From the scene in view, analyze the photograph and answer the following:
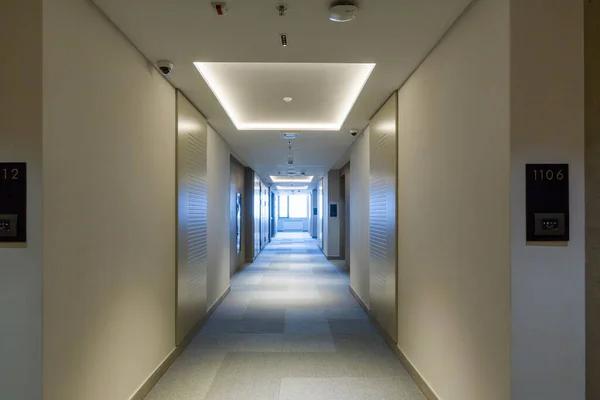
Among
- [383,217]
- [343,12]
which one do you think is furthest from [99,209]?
[383,217]

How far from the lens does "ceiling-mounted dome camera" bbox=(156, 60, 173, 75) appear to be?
3590mm

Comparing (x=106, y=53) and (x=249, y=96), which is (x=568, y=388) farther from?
(x=249, y=96)

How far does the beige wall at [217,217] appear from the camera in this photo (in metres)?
6.32

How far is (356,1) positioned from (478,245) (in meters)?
1.71

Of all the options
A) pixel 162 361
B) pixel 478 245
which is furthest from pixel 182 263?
pixel 478 245

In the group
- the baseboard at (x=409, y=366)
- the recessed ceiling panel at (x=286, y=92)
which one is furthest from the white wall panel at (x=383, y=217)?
the recessed ceiling panel at (x=286, y=92)

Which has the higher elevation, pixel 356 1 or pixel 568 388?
pixel 356 1

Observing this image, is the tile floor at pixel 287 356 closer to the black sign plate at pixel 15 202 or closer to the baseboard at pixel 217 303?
the baseboard at pixel 217 303

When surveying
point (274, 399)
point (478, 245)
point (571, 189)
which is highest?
point (571, 189)

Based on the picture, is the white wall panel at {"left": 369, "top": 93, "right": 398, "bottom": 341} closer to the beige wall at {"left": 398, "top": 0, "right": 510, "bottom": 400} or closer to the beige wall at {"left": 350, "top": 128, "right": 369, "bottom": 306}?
the beige wall at {"left": 350, "top": 128, "right": 369, "bottom": 306}

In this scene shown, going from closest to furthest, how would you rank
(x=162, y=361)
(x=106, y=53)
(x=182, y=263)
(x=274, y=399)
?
(x=106, y=53) < (x=274, y=399) < (x=162, y=361) < (x=182, y=263)

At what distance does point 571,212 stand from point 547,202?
131mm

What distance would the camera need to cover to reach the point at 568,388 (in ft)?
6.89

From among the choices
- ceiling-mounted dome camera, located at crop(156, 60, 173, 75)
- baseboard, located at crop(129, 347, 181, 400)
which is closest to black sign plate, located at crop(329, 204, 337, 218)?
baseboard, located at crop(129, 347, 181, 400)
